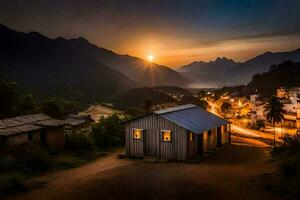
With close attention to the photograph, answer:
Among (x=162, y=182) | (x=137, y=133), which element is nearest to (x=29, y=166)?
(x=137, y=133)

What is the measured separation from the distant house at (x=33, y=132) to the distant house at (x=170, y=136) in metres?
7.21

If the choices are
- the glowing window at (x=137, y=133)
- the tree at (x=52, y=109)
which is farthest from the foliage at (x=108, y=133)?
the tree at (x=52, y=109)

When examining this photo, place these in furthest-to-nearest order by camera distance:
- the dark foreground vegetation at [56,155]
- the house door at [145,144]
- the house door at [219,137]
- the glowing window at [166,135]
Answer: the house door at [219,137], the house door at [145,144], the glowing window at [166,135], the dark foreground vegetation at [56,155]

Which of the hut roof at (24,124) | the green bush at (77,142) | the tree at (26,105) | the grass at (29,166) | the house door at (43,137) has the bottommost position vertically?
the grass at (29,166)

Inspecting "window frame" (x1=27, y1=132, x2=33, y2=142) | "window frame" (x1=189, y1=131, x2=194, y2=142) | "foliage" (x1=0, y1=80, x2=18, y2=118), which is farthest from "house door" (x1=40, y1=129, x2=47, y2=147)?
"foliage" (x1=0, y1=80, x2=18, y2=118)

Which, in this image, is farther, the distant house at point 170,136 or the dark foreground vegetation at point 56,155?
the distant house at point 170,136

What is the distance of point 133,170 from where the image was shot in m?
22.9

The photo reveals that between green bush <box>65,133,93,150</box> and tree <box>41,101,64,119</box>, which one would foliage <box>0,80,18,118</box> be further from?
green bush <box>65,133,93,150</box>

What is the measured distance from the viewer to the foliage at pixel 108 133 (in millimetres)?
36094

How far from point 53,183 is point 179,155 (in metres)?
11.2

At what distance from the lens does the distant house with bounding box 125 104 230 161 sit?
2719 cm

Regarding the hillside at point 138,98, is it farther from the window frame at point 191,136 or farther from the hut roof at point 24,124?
the window frame at point 191,136

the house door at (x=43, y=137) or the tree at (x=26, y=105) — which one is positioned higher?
the tree at (x=26, y=105)

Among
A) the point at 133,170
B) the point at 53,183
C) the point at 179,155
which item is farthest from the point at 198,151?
the point at 53,183
